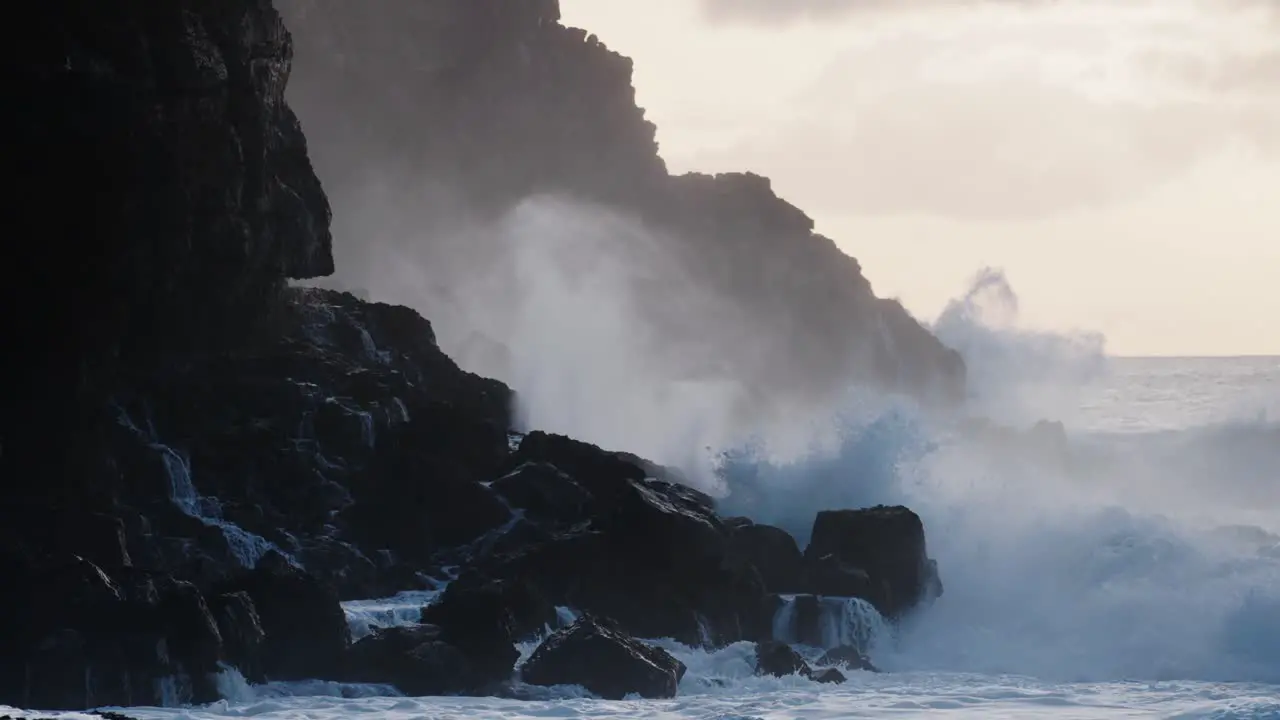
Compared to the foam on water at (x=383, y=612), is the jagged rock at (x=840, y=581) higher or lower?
higher

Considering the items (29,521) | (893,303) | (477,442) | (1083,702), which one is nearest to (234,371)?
(477,442)

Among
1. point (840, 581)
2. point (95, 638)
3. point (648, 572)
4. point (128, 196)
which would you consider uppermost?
point (128, 196)

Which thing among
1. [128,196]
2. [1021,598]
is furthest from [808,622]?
[128,196]

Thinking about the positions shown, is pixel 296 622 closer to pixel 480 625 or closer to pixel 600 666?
pixel 480 625

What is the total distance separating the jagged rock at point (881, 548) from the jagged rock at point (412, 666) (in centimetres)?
1054

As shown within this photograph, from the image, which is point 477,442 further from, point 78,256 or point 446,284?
point 446,284

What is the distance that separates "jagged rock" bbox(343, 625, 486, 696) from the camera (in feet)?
92.9

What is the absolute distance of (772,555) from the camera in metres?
37.5

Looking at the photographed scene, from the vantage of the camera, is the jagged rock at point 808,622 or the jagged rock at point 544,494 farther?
the jagged rock at point 544,494

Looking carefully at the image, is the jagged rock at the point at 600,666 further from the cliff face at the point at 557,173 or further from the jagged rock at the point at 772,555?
the cliff face at the point at 557,173

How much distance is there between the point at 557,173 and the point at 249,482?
56.3 m

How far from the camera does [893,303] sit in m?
98.8

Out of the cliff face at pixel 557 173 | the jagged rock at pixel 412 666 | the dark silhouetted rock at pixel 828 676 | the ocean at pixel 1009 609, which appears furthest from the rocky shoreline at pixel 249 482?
the cliff face at pixel 557 173

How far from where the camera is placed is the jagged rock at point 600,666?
28.8 meters
